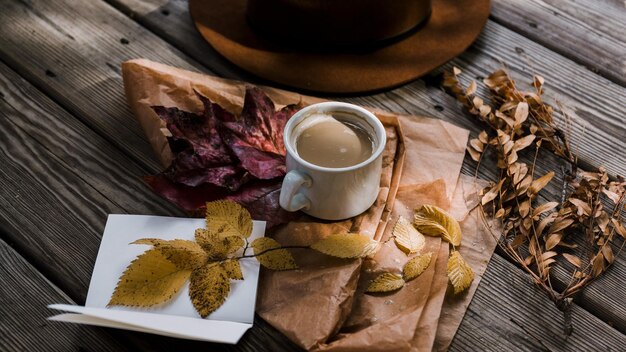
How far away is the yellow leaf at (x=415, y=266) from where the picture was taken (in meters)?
0.69

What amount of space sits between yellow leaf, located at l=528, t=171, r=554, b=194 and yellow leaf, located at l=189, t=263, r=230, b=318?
37cm

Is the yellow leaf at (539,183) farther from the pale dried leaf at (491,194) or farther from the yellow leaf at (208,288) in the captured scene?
the yellow leaf at (208,288)

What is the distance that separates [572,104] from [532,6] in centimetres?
22

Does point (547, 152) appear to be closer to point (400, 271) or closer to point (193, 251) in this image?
point (400, 271)

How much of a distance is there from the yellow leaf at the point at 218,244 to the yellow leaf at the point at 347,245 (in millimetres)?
82

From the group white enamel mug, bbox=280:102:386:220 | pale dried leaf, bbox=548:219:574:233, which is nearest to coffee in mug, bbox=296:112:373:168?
white enamel mug, bbox=280:102:386:220

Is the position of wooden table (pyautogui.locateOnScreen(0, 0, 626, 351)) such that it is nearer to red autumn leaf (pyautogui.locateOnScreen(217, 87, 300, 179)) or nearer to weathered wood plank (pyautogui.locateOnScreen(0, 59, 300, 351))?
weathered wood plank (pyautogui.locateOnScreen(0, 59, 300, 351))

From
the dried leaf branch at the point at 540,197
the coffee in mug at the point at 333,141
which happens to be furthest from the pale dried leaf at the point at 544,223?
the coffee in mug at the point at 333,141

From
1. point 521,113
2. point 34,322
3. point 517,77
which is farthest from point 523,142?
point 34,322

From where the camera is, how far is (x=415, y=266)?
2.26 ft

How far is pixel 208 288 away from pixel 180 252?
49 millimetres

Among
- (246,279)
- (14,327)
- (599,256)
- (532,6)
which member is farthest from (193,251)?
(532,6)

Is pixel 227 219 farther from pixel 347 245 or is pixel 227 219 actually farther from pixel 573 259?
pixel 573 259

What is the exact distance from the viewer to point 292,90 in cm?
A: 92
